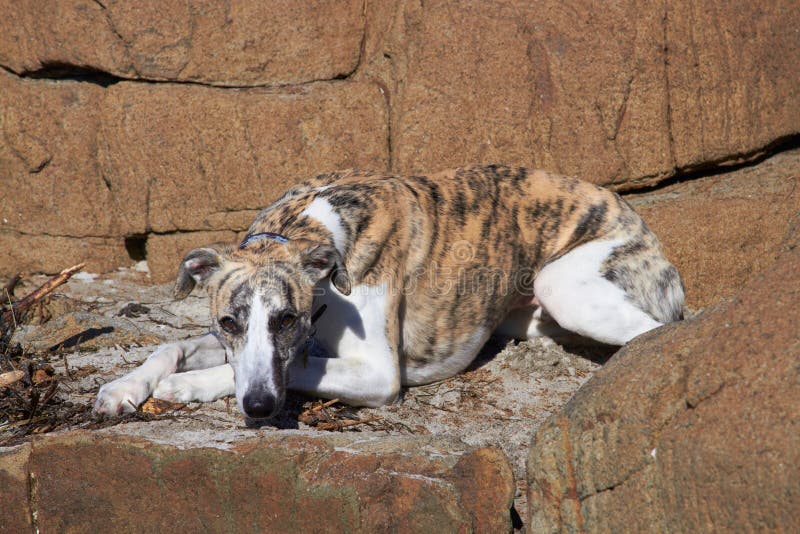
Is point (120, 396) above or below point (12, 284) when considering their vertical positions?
above

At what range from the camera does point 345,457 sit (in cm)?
321

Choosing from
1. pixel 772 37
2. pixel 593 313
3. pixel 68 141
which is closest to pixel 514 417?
pixel 593 313

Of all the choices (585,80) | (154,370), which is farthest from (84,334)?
(585,80)

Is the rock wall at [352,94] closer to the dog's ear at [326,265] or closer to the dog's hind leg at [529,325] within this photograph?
the dog's hind leg at [529,325]

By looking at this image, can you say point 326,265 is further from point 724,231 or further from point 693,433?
point 724,231

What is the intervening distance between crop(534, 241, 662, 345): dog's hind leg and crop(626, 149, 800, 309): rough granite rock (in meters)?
1.07

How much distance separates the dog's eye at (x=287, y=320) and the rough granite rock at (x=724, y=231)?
9.74 ft

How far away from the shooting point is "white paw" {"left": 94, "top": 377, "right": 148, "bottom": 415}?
388 cm

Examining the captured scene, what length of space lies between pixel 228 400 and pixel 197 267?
2.26ft

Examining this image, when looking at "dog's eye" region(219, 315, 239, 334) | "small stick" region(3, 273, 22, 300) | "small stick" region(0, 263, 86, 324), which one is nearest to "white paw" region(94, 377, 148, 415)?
"dog's eye" region(219, 315, 239, 334)

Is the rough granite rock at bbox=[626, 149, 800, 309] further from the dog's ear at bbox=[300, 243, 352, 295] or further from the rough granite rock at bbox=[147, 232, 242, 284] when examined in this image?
the rough granite rock at bbox=[147, 232, 242, 284]

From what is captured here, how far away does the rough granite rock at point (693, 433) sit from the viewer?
243 centimetres

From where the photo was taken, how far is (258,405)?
11.5ft

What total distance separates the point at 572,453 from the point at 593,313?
5.99 feet
